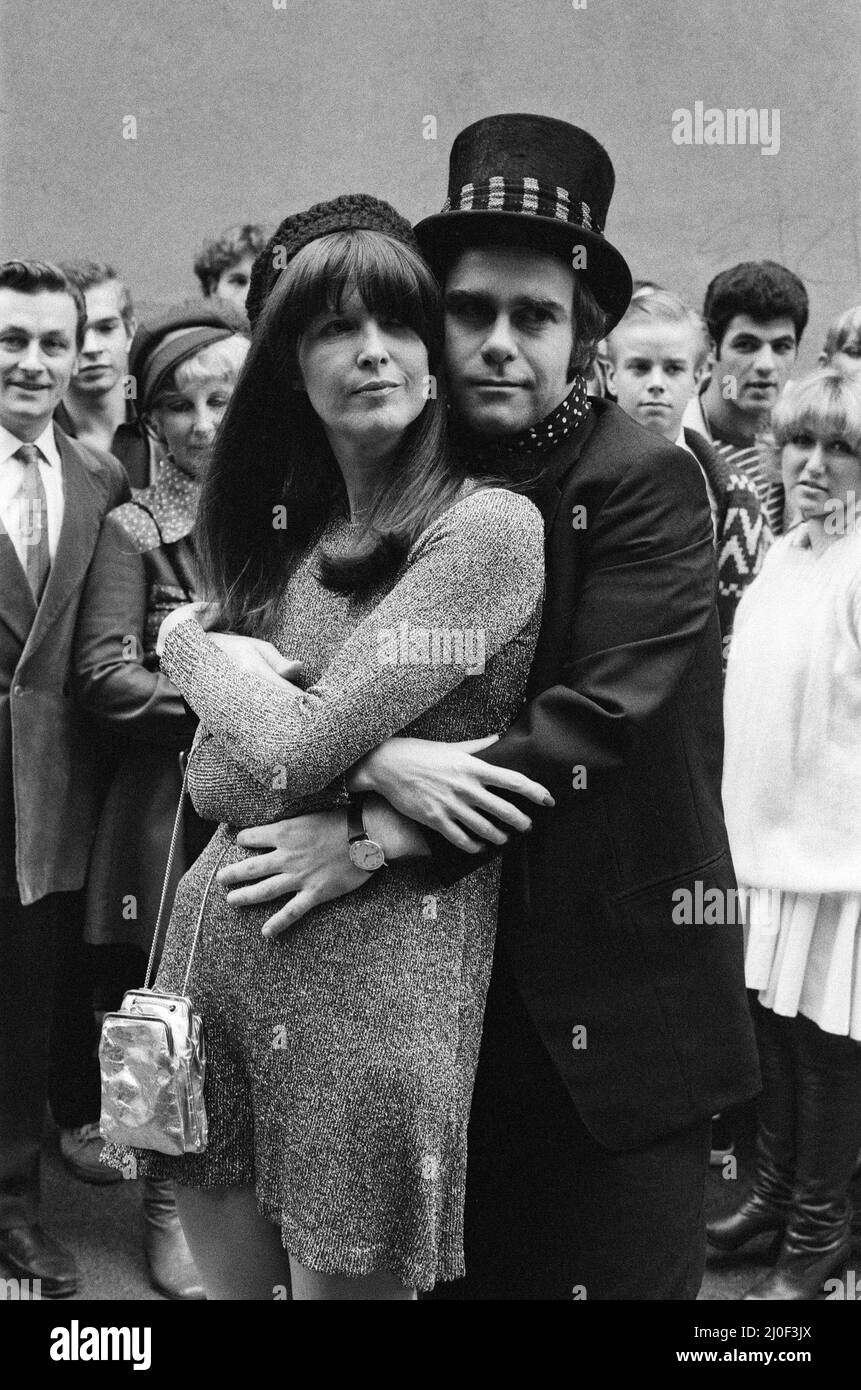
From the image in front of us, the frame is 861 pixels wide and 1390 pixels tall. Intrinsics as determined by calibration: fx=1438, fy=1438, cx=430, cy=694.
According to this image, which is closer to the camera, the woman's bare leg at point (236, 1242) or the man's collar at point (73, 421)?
the woman's bare leg at point (236, 1242)

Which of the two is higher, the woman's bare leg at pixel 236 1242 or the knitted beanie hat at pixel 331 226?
the knitted beanie hat at pixel 331 226

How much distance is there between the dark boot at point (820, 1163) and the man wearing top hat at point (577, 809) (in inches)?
41.8

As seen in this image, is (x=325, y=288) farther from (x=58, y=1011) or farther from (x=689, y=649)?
(x=58, y=1011)

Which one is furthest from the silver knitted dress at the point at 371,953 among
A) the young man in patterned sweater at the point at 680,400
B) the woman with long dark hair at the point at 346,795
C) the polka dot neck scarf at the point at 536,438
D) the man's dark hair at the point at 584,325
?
the young man in patterned sweater at the point at 680,400

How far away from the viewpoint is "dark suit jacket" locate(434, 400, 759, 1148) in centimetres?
167

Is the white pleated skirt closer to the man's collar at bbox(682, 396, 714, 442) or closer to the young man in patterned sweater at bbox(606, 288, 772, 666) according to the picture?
the young man in patterned sweater at bbox(606, 288, 772, 666)

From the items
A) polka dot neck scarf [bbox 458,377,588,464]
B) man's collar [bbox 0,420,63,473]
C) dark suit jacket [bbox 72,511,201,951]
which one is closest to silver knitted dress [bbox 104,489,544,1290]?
polka dot neck scarf [bbox 458,377,588,464]

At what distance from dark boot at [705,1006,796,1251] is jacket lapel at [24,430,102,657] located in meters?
1.67

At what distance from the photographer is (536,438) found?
1.79 metres

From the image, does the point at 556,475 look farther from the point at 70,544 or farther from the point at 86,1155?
the point at 86,1155

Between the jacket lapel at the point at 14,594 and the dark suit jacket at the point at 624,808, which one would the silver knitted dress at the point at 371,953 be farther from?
the jacket lapel at the point at 14,594

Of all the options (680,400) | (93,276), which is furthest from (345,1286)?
(93,276)

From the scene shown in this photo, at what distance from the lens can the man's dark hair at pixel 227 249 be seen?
3275mm
